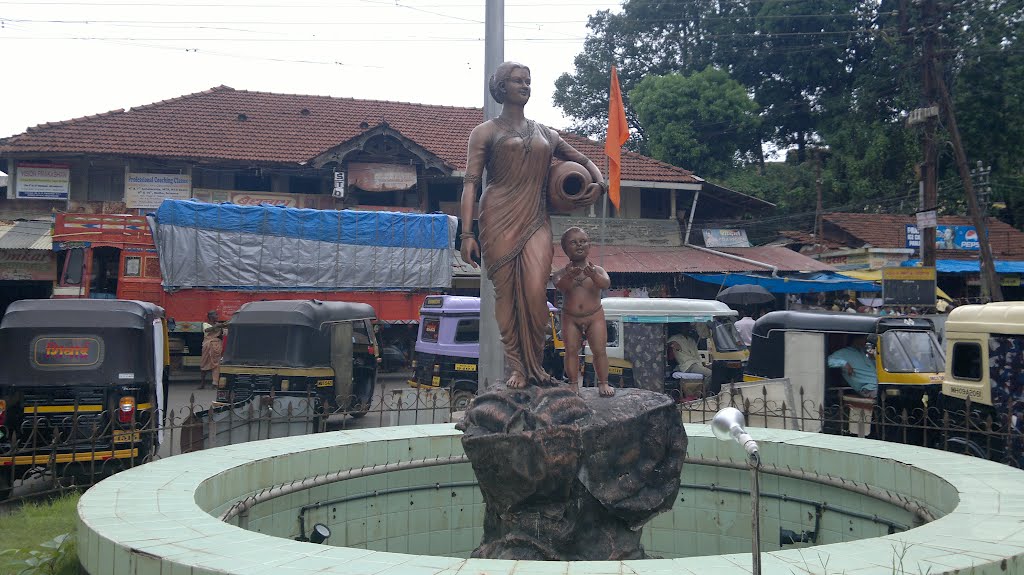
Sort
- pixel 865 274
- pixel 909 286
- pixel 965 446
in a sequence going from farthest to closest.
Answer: pixel 865 274 < pixel 909 286 < pixel 965 446

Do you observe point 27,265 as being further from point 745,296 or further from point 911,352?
point 911,352

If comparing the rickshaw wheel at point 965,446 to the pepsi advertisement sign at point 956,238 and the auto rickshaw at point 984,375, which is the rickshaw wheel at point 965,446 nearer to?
the auto rickshaw at point 984,375

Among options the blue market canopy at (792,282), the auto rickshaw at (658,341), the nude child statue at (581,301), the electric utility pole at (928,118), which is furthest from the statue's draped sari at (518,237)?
the blue market canopy at (792,282)

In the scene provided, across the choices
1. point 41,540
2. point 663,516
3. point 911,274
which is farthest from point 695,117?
point 41,540

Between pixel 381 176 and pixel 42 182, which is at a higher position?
pixel 381 176

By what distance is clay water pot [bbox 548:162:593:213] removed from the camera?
5914 mm

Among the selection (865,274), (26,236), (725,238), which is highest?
(725,238)

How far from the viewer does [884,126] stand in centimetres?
3281

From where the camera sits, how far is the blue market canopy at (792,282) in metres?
26.1

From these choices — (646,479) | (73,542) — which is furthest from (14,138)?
(646,479)

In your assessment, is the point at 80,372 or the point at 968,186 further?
the point at 968,186

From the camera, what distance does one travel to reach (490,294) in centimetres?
866

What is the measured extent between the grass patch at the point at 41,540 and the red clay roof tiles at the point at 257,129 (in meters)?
18.5

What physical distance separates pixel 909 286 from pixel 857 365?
23.2 ft
